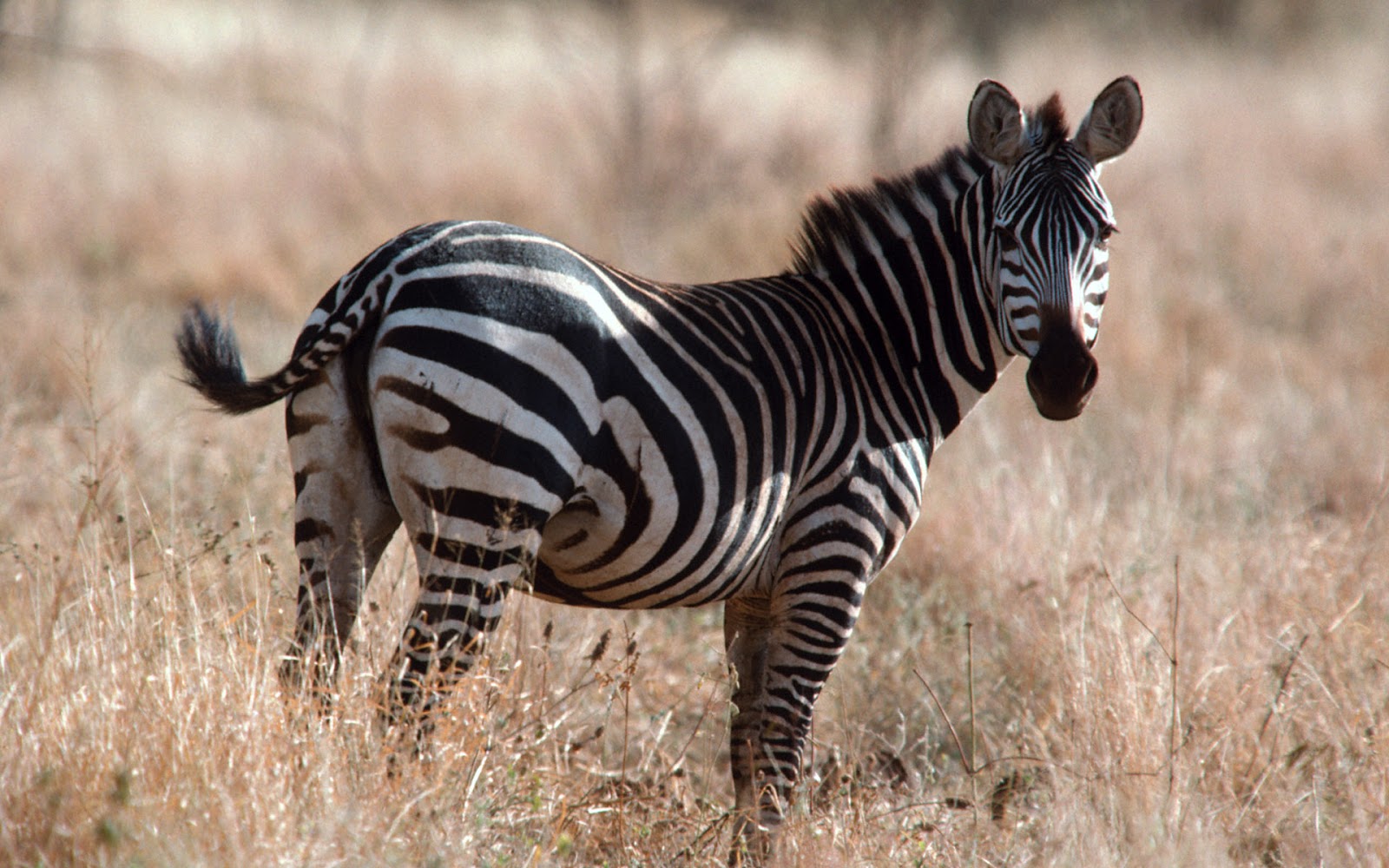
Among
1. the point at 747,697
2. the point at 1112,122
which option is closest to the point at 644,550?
the point at 747,697

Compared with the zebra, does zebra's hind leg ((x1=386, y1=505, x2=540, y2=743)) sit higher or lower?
lower

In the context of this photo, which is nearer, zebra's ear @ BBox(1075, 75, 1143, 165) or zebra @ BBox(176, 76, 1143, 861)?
zebra @ BBox(176, 76, 1143, 861)

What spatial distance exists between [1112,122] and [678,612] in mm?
2971

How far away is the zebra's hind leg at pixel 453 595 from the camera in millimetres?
3002

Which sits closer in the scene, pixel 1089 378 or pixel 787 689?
pixel 1089 378

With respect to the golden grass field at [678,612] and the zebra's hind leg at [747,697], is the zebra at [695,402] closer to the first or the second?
the zebra's hind leg at [747,697]

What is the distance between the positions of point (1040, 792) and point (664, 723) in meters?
1.15

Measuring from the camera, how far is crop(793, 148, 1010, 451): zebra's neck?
381 cm

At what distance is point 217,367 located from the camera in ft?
11.0

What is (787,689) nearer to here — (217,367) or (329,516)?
(329,516)

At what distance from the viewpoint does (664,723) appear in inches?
150

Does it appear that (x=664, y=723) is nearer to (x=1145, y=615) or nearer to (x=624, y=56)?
(x=1145, y=615)

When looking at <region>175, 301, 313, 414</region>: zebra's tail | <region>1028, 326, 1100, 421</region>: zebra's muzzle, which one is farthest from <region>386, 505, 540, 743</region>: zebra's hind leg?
<region>1028, 326, 1100, 421</region>: zebra's muzzle

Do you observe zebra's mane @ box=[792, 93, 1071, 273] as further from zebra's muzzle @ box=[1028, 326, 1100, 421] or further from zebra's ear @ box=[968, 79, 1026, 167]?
zebra's muzzle @ box=[1028, 326, 1100, 421]
